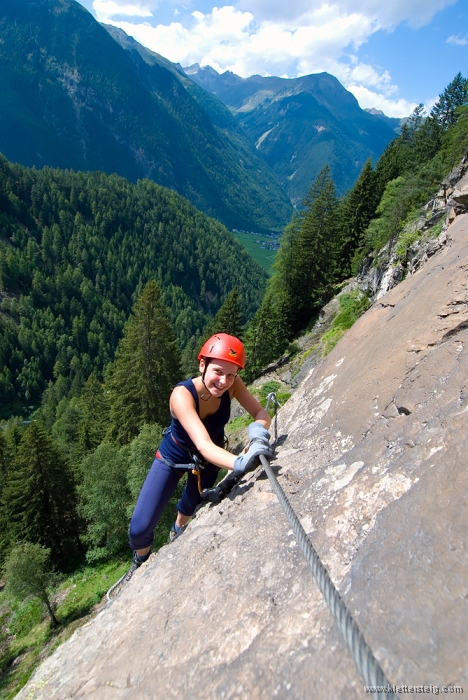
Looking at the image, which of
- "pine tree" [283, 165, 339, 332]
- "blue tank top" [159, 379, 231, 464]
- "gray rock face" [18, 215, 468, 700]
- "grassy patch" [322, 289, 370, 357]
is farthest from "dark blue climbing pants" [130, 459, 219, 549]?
"pine tree" [283, 165, 339, 332]

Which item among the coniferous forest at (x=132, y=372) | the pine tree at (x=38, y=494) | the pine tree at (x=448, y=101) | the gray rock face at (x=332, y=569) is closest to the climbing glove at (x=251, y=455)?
the gray rock face at (x=332, y=569)

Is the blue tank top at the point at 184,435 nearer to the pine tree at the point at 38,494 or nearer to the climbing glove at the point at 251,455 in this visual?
the climbing glove at the point at 251,455

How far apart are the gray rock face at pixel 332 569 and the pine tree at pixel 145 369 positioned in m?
21.9

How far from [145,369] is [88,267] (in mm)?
119853

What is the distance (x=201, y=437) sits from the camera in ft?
13.2

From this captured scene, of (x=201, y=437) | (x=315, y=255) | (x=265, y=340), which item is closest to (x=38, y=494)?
(x=265, y=340)

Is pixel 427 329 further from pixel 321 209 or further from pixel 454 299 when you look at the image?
pixel 321 209

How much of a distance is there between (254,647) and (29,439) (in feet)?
87.4

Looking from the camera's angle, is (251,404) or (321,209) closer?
(251,404)

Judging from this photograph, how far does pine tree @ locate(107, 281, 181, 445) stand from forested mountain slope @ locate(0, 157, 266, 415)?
224 ft

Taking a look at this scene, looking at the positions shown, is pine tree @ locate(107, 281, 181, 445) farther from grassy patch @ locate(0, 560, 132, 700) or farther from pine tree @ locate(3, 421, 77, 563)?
grassy patch @ locate(0, 560, 132, 700)

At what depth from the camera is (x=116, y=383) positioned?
2702 cm

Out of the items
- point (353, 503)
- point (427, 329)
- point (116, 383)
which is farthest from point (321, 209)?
point (353, 503)

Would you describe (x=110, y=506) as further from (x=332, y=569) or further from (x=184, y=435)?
(x=332, y=569)
